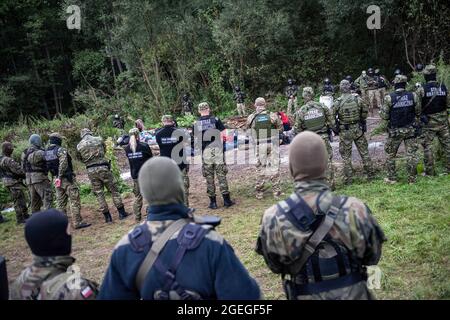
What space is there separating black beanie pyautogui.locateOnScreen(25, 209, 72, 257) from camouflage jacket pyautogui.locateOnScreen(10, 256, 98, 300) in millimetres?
51

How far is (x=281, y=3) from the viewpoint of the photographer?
27.0 m

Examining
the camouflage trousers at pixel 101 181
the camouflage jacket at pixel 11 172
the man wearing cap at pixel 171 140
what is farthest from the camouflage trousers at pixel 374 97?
the camouflage jacket at pixel 11 172

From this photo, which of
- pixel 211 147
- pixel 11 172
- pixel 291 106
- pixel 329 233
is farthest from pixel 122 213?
pixel 291 106

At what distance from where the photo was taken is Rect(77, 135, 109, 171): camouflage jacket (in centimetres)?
904

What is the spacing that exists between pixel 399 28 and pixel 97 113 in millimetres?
17209

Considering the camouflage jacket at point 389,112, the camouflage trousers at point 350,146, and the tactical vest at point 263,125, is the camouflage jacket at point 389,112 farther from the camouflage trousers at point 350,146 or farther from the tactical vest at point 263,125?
the tactical vest at point 263,125

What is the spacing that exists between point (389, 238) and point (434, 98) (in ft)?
12.1

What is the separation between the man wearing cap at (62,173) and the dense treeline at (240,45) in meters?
14.8

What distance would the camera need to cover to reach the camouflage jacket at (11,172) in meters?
10.4

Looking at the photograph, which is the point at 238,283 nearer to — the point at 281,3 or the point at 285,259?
the point at 285,259


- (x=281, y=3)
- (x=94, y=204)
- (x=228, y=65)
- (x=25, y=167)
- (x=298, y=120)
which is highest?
(x=281, y=3)

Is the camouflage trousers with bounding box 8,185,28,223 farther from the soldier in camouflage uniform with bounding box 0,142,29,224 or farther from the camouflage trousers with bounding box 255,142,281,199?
the camouflage trousers with bounding box 255,142,281,199

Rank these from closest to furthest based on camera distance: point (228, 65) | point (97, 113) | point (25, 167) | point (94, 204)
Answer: point (25, 167) < point (94, 204) < point (97, 113) < point (228, 65)
